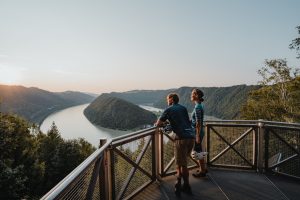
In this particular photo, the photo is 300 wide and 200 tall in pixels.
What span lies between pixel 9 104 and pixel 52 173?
14292 cm

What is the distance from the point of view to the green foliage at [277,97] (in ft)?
91.6

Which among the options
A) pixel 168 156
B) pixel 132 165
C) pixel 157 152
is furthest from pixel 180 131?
pixel 168 156

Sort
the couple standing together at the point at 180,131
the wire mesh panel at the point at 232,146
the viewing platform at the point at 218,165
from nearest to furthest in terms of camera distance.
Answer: the viewing platform at the point at 218,165 < the couple standing together at the point at 180,131 < the wire mesh panel at the point at 232,146

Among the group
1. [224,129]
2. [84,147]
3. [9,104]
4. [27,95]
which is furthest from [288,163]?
[27,95]

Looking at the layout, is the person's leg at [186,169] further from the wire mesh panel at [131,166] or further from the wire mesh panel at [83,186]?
the wire mesh panel at [83,186]

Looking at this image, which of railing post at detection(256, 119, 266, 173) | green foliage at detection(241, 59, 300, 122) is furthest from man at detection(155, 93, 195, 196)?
green foliage at detection(241, 59, 300, 122)

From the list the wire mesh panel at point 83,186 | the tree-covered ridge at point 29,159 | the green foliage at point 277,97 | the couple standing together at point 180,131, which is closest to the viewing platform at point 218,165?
the wire mesh panel at point 83,186

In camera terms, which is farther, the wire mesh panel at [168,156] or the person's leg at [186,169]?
the wire mesh panel at [168,156]

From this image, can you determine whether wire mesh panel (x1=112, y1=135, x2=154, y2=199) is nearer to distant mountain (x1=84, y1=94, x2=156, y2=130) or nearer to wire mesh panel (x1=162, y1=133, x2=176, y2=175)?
wire mesh panel (x1=162, y1=133, x2=176, y2=175)

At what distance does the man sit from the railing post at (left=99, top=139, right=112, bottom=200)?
125 centimetres

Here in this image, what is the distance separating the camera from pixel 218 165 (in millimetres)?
7348

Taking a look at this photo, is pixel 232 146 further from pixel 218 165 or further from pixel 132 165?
pixel 132 165

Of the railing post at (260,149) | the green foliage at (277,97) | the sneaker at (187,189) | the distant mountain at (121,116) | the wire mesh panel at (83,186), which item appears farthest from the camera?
the distant mountain at (121,116)

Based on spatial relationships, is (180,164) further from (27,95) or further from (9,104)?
(27,95)
